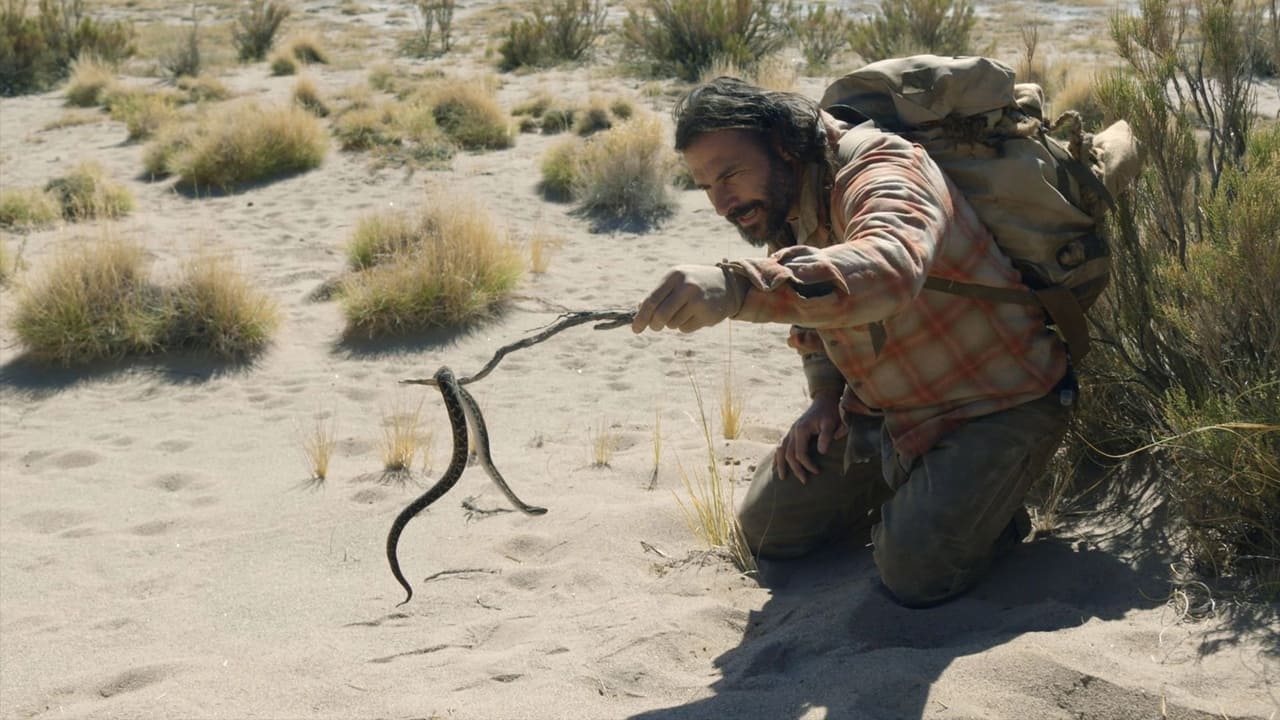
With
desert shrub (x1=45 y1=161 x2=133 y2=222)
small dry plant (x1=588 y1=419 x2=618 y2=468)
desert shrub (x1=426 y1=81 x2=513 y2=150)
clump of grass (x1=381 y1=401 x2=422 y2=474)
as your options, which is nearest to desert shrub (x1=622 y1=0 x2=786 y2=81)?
desert shrub (x1=426 y1=81 x2=513 y2=150)

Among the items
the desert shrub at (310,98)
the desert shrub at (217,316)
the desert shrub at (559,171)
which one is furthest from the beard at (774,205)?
the desert shrub at (310,98)

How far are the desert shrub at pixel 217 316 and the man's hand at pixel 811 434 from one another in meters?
4.09

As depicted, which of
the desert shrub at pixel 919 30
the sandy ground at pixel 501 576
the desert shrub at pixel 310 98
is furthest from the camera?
the desert shrub at pixel 919 30

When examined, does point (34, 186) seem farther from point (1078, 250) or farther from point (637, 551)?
point (1078, 250)

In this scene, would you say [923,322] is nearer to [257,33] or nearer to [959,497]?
[959,497]

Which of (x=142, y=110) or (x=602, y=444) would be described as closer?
(x=602, y=444)

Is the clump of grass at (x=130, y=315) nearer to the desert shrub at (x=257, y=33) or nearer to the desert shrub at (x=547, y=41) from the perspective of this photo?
the desert shrub at (x=547, y=41)

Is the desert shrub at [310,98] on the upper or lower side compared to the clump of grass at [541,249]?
upper

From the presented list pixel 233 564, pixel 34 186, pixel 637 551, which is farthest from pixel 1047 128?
pixel 34 186

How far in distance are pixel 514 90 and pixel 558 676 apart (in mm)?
11681

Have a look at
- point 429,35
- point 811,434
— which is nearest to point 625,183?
point 811,434

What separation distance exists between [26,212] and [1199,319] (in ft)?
27.8

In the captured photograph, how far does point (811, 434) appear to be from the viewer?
3.85 meters

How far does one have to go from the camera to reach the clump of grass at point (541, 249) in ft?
26.6
